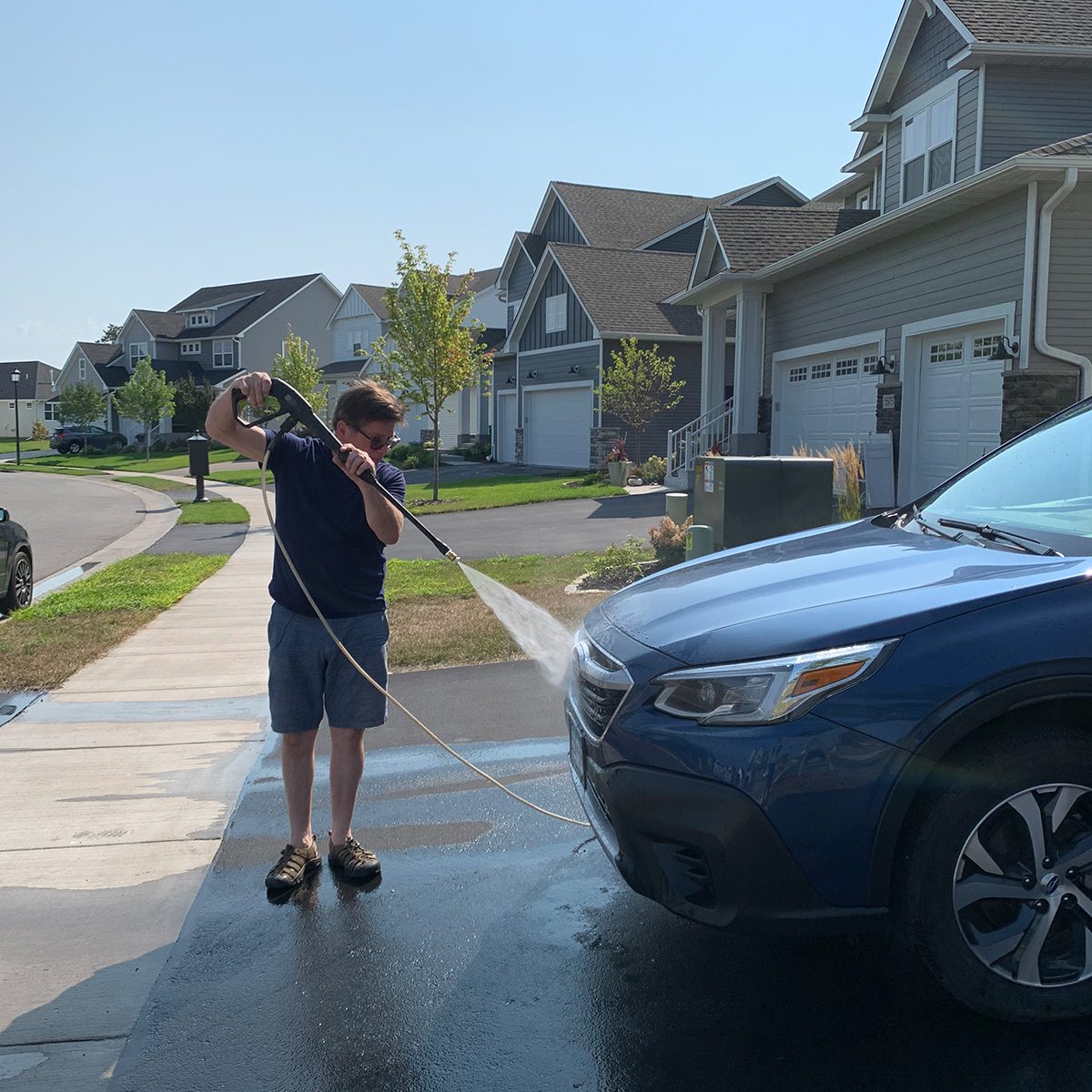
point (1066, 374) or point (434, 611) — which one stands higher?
point (1066, 374)

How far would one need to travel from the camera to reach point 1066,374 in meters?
12.3

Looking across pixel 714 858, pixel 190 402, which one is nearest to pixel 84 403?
pixel 190 402

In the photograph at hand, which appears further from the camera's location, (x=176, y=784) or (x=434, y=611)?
(x=434, y=611)

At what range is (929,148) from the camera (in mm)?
16406

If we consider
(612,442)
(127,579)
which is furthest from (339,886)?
(612,442)

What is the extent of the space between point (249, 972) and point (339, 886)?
26.2 inches

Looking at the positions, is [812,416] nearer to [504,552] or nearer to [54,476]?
[504,552]

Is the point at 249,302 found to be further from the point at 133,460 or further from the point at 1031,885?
the point at 1031,885

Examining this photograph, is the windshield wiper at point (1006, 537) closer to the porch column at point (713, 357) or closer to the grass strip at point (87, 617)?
the grass strip at point (87, 617)

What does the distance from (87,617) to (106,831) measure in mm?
5625

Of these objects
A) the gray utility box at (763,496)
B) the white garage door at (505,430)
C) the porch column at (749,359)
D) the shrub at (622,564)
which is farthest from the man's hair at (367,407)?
the white garage door at (505,430)

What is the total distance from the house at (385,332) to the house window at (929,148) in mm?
21833

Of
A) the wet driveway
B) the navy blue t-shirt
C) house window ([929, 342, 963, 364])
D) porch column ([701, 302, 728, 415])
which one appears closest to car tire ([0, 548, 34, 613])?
the wet driveway

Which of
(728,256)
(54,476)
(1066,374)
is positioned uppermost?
(728,256)
